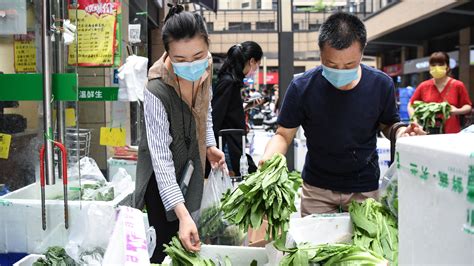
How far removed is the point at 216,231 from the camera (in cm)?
241

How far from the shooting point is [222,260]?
6.60ft

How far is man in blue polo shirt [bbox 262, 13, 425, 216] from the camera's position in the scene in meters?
2.47

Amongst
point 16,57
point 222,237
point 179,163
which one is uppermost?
point 16,57

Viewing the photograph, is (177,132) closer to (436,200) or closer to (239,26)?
(436,200)

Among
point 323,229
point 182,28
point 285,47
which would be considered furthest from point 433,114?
point 182,28

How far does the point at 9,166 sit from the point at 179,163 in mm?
1441

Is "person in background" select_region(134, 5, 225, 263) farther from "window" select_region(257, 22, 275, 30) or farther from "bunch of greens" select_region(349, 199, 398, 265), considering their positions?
"window" select_region(257, 22, 275, 30)

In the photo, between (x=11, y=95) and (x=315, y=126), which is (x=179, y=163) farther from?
(x=11, y=95)

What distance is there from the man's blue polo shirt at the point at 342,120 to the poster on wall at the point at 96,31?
106 inches

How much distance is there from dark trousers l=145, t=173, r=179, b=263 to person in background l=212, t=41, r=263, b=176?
152cm

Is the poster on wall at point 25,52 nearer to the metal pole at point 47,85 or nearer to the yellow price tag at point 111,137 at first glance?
the metal pole at point 47,85

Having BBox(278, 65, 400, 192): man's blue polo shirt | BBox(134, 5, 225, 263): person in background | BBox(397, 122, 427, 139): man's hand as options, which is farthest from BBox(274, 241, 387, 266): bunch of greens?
BBox(278, 65, 400, 192): man's blue polo shirt

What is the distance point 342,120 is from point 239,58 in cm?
185

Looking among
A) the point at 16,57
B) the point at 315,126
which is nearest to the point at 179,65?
the point at 315,126
